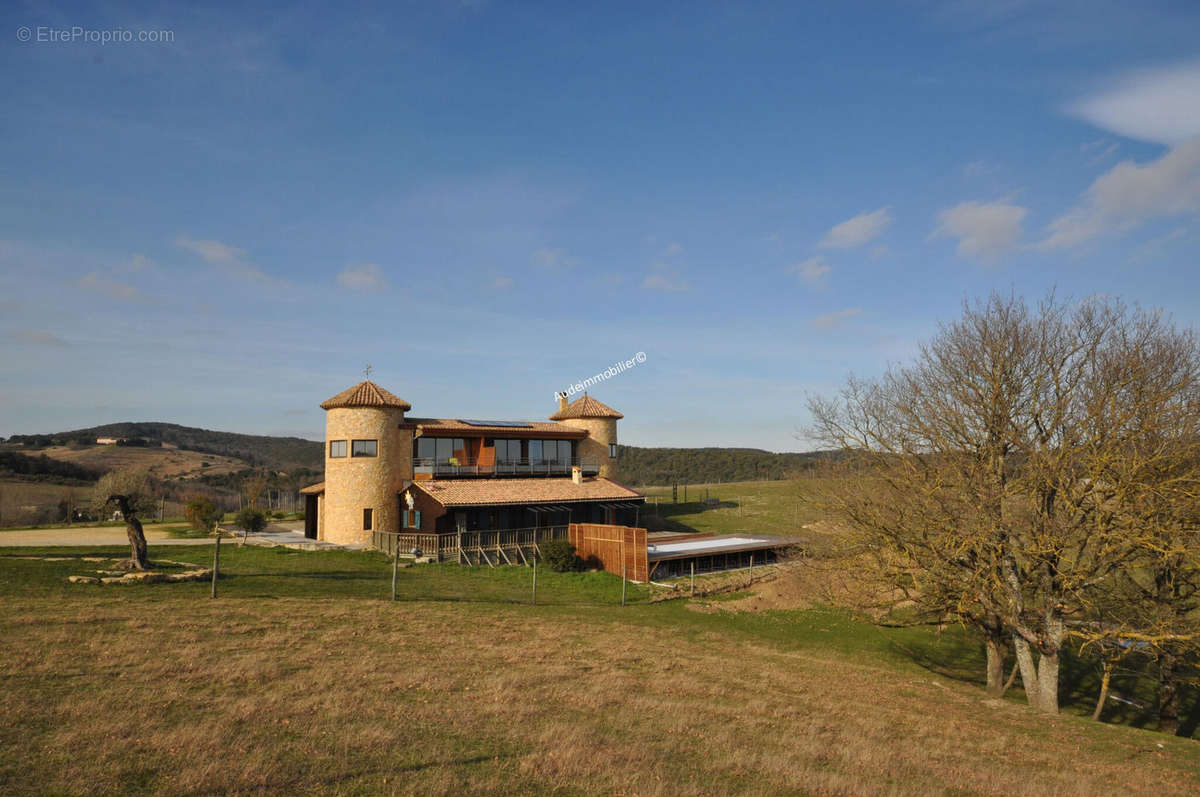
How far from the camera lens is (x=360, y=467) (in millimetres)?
35906

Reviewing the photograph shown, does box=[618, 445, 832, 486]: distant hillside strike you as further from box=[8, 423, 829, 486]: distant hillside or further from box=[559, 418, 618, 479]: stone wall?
box=[559, 418, 618, 479]: stone wall

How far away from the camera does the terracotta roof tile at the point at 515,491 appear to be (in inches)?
1366

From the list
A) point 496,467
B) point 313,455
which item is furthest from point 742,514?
point 313,455

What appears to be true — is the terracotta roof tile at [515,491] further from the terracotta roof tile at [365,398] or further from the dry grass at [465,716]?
the dry grass at [465,716]

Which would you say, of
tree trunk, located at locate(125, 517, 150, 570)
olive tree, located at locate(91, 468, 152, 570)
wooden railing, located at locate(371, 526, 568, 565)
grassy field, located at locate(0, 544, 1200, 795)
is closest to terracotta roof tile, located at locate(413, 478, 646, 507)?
wooden railing, located at locate(371, 526, 568, 565)

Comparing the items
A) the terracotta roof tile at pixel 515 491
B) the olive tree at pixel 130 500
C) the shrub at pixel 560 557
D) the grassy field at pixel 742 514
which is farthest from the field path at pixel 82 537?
the grassy field at pixel 742 514

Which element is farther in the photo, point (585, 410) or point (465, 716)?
point (585, 410)

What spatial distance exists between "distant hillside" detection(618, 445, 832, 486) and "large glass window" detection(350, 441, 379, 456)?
80188 mm

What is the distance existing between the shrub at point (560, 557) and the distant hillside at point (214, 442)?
3563 inches

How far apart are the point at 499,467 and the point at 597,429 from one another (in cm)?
772

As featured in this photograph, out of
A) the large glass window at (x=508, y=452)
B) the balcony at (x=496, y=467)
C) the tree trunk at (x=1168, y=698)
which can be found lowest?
the tree trunk at (x=1168, y=698)

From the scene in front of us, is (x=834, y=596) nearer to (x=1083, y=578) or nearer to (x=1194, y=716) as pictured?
(x=1083, y=578)

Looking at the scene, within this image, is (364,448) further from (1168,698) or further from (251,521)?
(1168,698)

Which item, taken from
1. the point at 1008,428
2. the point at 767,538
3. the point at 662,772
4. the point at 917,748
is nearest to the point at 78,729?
the point at 662,772
